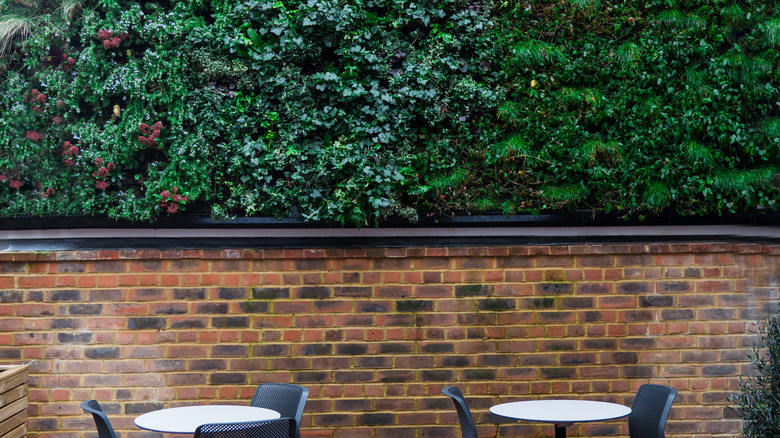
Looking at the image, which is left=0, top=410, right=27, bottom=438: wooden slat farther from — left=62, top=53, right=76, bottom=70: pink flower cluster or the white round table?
the white round table

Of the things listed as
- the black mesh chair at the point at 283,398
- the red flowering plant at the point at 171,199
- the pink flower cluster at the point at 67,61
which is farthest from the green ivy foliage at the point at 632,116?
the pink flower cluster at the point at 67,61

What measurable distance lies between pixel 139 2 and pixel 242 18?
0.82m

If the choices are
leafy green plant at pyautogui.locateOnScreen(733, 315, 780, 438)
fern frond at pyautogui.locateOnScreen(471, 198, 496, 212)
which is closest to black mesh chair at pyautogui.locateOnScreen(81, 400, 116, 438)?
fern frond at pyautogui.locateOnScreen(471, 198, 496, 212)

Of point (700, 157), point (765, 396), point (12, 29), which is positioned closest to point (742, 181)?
point (700, 157)

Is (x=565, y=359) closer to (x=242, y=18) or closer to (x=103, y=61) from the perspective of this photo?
(x=242, y=18)

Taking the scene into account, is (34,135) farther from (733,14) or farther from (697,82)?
(733,14)

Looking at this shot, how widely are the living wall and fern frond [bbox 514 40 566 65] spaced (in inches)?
0.5

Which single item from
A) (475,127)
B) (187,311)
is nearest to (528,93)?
(475,127)

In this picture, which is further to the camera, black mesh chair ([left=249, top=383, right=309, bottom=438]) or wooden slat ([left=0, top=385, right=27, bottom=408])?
wooden slat ([left=0, top=385, right=27, bottom=408])

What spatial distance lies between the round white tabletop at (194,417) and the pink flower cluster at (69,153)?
2040 mm

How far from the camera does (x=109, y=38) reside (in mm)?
4703

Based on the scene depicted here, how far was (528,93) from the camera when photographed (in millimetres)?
4832

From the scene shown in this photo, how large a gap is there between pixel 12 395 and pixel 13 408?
10 centimetres

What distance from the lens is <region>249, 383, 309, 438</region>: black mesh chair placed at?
3.92 m
